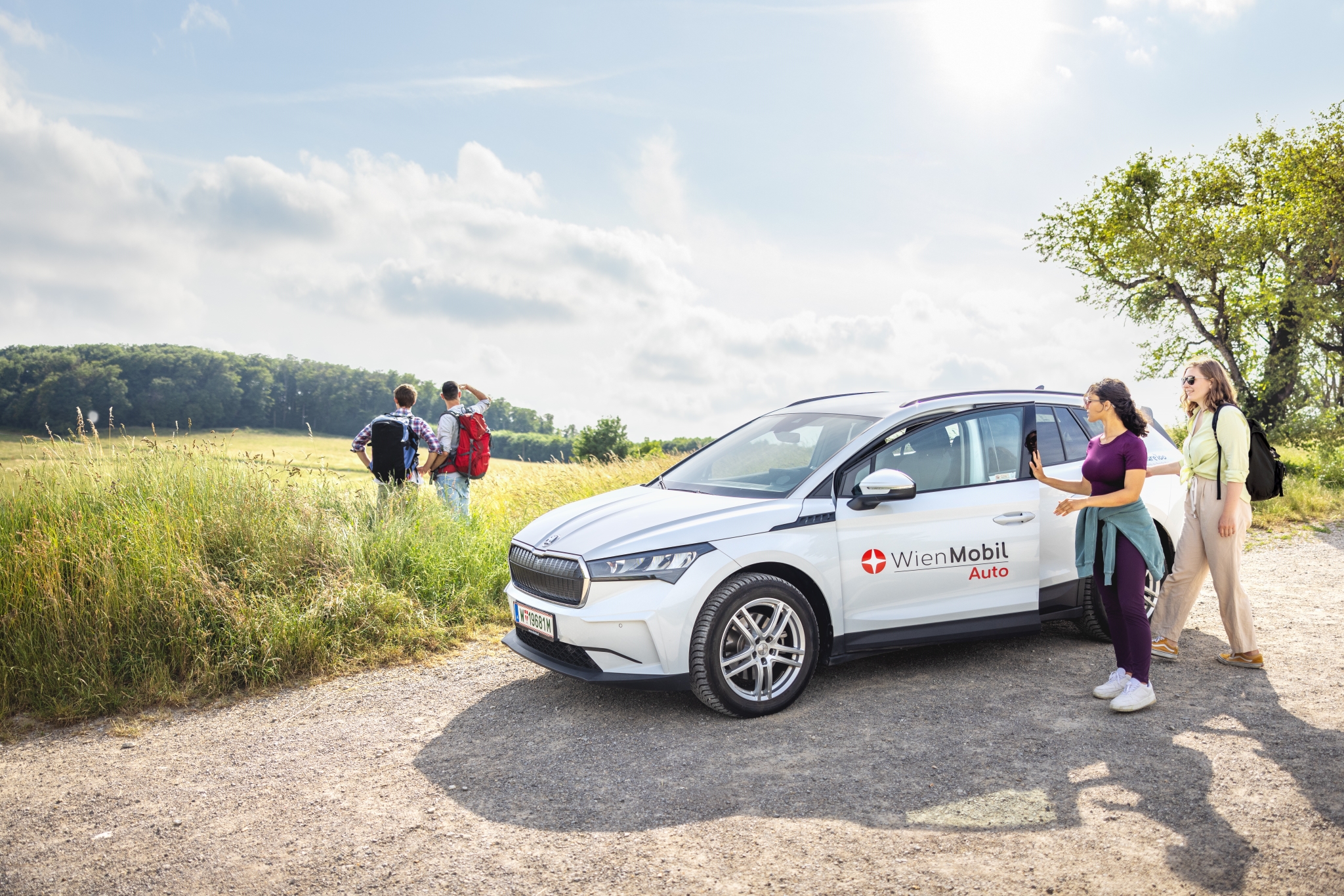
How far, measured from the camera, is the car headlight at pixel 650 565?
4.60 meters

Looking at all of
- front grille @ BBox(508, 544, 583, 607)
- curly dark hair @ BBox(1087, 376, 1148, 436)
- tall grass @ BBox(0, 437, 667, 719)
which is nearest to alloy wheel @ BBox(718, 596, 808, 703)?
front grille @ BBox(508, 544, 583, 607)

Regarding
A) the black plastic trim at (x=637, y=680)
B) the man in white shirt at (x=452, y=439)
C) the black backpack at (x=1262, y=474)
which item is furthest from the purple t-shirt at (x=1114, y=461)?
the man in white shirt at (x=452, y=439)

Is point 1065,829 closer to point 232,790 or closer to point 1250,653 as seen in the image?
point 1250,653

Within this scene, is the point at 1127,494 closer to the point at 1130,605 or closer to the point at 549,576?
the point at 1130,605

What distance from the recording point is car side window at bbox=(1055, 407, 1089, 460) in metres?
6.05

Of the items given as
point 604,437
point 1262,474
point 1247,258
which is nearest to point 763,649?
point 1262,474

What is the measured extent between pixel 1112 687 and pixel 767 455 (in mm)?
2485

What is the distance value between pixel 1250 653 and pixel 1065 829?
3.18 m

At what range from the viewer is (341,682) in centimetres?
604

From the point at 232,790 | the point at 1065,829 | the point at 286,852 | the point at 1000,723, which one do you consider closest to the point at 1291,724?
the point at 1000,723

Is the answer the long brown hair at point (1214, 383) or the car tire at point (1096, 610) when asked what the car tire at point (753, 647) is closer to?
the car tire at point (1096, 610)

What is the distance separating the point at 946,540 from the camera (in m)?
5.30

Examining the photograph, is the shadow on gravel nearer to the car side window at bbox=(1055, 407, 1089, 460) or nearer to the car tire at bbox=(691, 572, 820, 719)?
the car tire at bbox=(691, 572, 820, 719)

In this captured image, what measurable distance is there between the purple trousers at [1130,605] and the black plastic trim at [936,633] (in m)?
0.62
